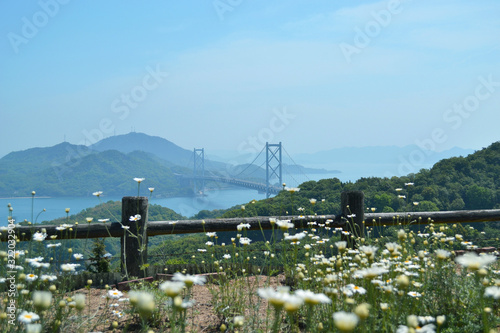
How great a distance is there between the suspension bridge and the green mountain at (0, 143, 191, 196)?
5.66 m

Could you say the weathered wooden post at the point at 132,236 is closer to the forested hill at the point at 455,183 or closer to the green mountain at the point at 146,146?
the forested hill at the point at 455,183

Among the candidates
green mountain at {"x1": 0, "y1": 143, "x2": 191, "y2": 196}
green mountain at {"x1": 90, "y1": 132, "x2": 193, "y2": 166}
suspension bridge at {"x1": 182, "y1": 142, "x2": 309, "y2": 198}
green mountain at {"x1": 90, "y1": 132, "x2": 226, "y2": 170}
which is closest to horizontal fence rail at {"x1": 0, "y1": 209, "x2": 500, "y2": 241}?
suspension bridge at {"x1": 182, "y1": 142, "x2": 309, "y2": 198}

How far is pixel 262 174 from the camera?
60.6 metres

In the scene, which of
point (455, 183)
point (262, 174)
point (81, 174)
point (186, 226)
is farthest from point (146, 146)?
point (186, 226)

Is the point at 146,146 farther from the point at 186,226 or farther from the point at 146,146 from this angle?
Answer: the point at 186,226

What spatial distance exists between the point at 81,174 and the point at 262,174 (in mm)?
36293

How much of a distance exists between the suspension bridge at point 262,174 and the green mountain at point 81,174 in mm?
5660

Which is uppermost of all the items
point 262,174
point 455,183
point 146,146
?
point 146,146

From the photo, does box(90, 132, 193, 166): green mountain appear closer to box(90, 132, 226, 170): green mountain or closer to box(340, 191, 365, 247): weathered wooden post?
box(90, 132, 226, 170): green mountain

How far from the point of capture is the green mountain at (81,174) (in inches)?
2653

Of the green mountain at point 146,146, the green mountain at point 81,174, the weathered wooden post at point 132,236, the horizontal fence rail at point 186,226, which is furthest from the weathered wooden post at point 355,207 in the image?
the green mountain at point 146,146

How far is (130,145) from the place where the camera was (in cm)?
14312

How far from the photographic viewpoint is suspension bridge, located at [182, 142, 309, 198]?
37906 mm

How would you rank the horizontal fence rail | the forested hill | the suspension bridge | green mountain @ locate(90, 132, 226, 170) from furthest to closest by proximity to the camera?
green mountain @ locate(90, 132, 226, 170) → the suspension bridge → the forested hill → the horizontal fence rail
